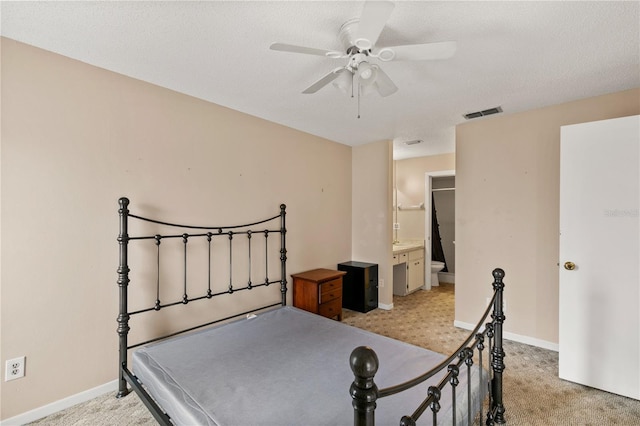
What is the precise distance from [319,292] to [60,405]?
7.13 feet

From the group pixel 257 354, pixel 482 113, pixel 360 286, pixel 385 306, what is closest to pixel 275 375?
pixel 257 354

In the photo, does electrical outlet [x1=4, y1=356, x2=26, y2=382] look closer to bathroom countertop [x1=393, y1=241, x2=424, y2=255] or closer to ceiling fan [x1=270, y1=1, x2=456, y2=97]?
ceiling fan [x1=270, y1=1, x2=456, y2=97]

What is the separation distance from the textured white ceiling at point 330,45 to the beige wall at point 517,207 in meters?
0.22

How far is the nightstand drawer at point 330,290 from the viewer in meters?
3.28

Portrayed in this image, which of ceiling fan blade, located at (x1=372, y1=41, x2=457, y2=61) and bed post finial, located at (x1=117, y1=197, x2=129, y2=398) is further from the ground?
ceiling fan blade, located at (x1=372, y1=41, x2=457, y2=61)

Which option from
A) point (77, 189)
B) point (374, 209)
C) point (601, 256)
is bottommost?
point (601, 256)

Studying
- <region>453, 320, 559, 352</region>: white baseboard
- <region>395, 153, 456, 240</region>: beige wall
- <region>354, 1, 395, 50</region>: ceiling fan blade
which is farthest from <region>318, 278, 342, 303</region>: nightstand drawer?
<region>395, 153, 456, 240</region>: beige wall

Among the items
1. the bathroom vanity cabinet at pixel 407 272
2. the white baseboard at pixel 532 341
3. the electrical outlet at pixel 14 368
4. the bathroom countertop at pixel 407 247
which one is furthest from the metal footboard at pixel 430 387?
the bathroom vanity cabinet at pixel 407 272

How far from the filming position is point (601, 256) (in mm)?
2195

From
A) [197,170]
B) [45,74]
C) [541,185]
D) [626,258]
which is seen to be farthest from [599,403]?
[45,74]

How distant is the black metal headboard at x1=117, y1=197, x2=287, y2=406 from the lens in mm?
2098

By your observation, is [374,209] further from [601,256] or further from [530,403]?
[530,403]

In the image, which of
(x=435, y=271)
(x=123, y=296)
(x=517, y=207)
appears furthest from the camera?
(x=435, y=271)

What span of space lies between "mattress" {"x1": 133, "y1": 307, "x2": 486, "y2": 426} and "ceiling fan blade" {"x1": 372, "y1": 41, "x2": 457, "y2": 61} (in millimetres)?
1759
